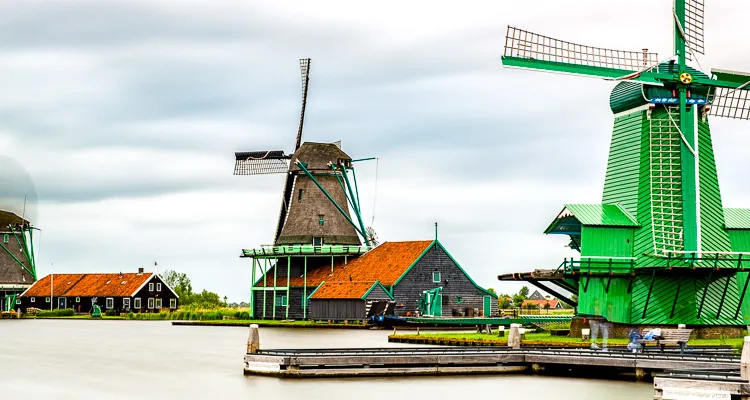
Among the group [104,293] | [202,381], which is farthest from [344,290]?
[202,381]

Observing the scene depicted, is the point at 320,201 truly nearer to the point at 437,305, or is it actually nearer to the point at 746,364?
the point at 437,305

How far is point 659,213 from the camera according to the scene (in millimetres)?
35281

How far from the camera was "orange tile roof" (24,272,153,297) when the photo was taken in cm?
7962

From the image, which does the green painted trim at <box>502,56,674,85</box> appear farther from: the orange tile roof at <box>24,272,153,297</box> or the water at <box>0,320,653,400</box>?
the orange tile roof at <box>24,272,153,297</box>

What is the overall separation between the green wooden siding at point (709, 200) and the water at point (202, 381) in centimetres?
1148

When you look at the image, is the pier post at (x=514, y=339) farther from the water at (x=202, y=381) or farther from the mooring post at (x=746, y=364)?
the mooring post at (x=746, y=364)

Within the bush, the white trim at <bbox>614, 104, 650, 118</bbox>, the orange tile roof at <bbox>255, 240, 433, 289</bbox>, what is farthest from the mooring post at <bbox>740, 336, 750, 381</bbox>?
the bush

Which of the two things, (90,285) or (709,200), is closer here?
(709,200)

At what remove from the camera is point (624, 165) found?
3647 centimetres

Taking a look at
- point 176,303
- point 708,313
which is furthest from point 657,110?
point 176,303

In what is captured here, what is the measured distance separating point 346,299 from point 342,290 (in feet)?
3.02

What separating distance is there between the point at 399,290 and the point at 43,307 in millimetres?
35244

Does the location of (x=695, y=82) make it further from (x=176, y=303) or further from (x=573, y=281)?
(x=176, y=303)

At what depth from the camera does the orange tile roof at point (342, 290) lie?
56.1 meters
